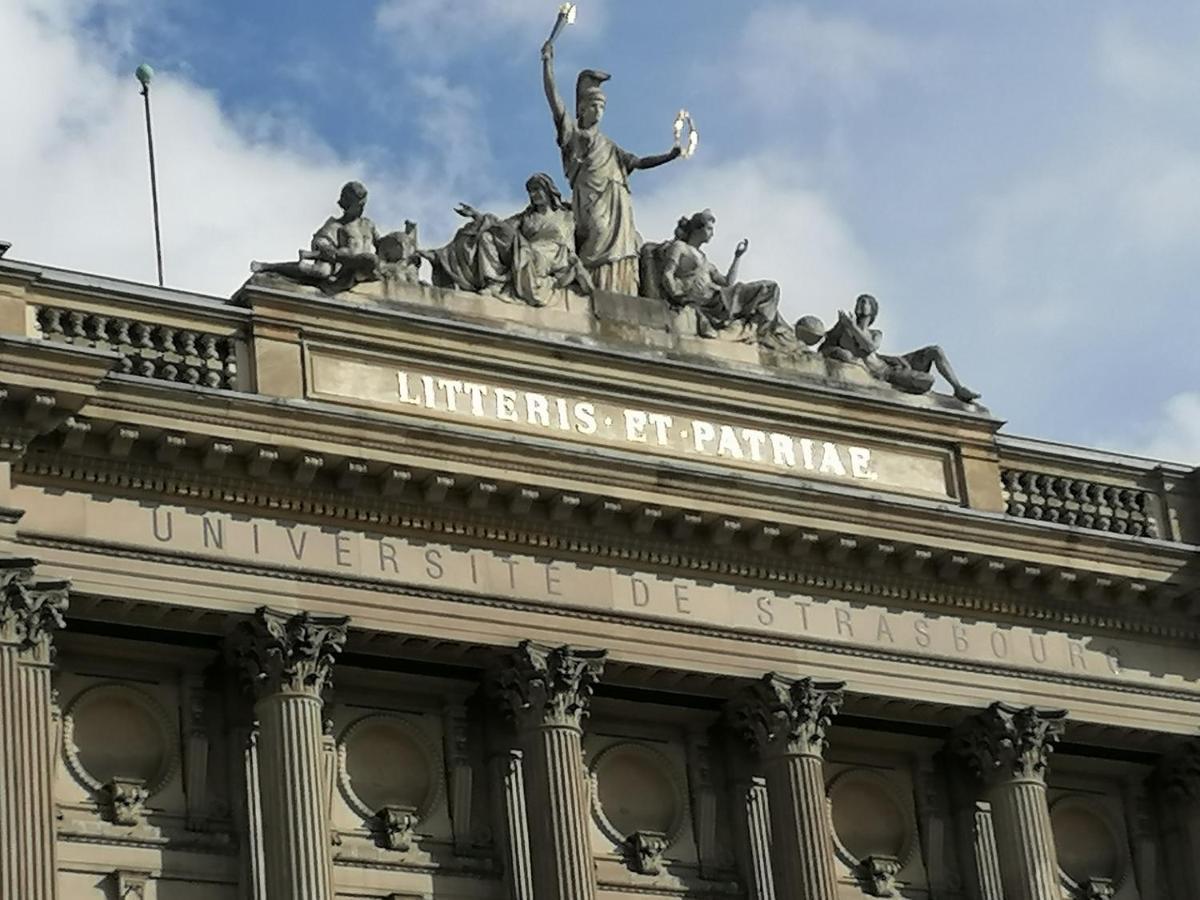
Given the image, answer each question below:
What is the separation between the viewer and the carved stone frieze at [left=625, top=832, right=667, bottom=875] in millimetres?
42281

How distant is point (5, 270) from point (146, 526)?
331 centimetres

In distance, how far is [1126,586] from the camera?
45750 millimetres

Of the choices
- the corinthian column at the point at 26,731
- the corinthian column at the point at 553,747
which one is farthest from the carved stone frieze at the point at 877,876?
the corinthian column at the point at 26,731

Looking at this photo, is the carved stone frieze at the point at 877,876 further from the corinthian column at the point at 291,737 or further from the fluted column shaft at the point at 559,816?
the corinthian column at the point at 291,737

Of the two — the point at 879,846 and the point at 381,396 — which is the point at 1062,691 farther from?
the point at 381,396

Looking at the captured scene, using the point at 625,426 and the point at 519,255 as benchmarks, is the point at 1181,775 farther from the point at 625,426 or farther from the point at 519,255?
the point at 519,255

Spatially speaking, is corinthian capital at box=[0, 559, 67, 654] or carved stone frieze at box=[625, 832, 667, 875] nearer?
corinthian capital at box=[0, 559, 67, 654]

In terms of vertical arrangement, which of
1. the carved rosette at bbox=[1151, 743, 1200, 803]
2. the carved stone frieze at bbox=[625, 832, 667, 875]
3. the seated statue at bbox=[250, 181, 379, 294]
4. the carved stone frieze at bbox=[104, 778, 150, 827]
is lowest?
the carved stone frieze at bbox=[625, 832, 667, 875]

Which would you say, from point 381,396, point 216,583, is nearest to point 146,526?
point 216,583

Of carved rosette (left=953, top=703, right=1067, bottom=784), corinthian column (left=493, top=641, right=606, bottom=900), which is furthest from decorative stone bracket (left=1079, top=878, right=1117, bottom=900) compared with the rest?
corinthian column (left=493, top=641, right=606, bottom=900)

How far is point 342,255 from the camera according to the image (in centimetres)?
4197

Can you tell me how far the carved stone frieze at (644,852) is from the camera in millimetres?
42281

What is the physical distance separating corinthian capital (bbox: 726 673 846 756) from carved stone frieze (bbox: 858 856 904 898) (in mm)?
2197

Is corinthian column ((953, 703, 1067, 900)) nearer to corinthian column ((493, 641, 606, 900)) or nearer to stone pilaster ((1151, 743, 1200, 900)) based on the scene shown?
stone pilaster ((1151, 743, 1200, 900))
